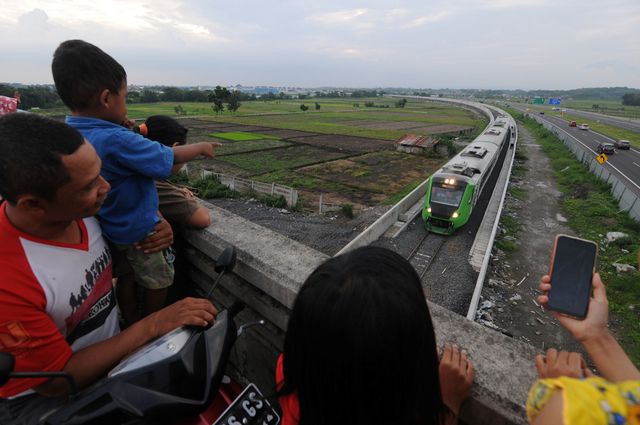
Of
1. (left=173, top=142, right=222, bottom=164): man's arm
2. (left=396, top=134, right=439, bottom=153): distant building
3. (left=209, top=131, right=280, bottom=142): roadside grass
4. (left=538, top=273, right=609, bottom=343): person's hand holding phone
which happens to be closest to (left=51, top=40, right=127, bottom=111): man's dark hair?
(left=173, top=142, right=222, bottom=164): man's arm

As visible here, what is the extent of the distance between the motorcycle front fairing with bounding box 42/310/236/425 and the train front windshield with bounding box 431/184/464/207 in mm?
13117

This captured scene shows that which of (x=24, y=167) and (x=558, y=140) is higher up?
(x=24, y=167)

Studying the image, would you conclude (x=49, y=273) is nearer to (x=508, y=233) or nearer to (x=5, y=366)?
(x=5, y=366)

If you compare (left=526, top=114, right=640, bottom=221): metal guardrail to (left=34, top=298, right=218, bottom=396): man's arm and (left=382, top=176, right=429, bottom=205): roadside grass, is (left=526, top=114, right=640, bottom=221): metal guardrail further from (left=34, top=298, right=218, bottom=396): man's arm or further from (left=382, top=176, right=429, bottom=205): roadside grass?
(left=34, top=298, right=218, bottom=396): man's arm

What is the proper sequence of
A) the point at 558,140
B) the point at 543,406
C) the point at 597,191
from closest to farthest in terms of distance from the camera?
the point at 543,406 < the point at 597,191 < the point at 558,140

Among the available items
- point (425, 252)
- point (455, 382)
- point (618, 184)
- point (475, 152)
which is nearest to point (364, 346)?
point (455, 382)

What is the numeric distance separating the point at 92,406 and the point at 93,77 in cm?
175

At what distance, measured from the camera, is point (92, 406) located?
1.17 metres

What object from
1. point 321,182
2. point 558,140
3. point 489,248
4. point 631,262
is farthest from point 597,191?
point 558,140

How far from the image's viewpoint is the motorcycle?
→ 3.84ft

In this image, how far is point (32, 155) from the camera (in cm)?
130

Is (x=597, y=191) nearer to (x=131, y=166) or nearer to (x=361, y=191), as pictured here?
(x=361, y=191)

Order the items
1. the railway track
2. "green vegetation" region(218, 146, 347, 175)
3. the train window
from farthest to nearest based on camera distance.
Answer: "green vegetation" region(218, 146, 347, 175) < the train window < the railway track

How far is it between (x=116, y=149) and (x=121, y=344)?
1.10 metres
